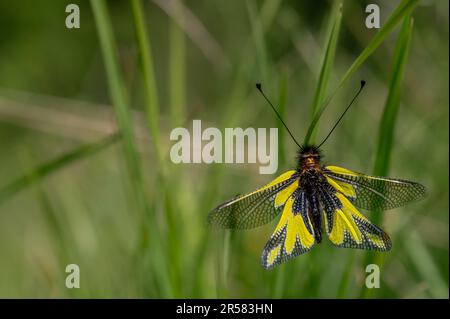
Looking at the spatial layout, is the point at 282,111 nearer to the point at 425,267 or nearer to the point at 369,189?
the point at 369,189

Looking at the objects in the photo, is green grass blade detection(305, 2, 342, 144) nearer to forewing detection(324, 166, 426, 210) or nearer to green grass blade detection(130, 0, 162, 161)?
forewing detection(324, 166, 426, 210)

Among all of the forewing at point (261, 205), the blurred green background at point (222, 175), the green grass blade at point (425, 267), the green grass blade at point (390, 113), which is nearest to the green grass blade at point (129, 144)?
the blurred green background at point (222, 175)

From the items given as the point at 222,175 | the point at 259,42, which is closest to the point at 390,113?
the point at 259,42

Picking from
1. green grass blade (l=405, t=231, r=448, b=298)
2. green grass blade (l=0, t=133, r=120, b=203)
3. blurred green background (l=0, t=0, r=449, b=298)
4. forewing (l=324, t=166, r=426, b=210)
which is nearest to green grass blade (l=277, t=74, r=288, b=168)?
blurred green background (l=0, t=0, r=449, b=298)
